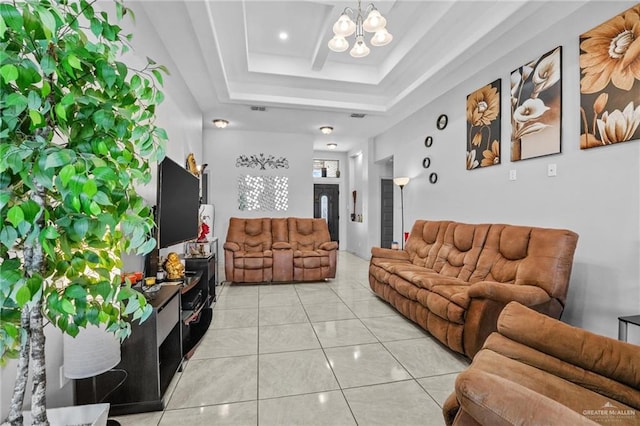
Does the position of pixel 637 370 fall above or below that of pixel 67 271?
below

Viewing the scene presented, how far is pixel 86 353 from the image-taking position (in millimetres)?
1328

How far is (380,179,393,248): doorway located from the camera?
6594 millimetres

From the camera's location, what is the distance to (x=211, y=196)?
6020 millimetres

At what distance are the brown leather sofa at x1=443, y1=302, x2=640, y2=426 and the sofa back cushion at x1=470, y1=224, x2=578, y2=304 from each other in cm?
96

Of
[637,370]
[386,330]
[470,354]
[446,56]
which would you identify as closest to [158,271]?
[386,330]

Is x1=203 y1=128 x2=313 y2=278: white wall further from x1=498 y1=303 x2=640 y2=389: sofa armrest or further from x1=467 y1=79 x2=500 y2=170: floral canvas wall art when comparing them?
x1=498 y1=303 x2=640 y2=389: sofa armrest

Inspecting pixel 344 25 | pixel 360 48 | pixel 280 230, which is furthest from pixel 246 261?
pixel 344 25

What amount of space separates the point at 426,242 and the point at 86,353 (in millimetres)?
3401

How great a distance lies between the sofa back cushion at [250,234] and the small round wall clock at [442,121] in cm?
319

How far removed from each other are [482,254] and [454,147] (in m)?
1.66

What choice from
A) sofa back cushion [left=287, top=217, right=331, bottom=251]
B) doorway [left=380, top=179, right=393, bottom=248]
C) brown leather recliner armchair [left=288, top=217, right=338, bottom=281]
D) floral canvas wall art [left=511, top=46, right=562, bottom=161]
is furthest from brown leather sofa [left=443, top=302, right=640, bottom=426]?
doorway [left=380, top=179, right=393, bottom=248]

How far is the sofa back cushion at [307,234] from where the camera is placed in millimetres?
5039

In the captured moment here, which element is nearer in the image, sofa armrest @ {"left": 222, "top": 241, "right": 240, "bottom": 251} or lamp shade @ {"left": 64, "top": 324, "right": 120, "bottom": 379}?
lamp shade @ {"left": 64, "top": 324, "right": 120, "bottom": 379}

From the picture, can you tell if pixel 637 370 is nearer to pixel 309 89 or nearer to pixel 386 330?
pixel 386 330
